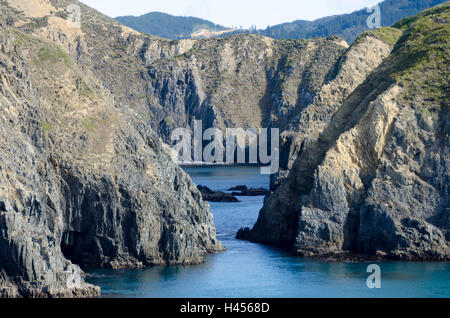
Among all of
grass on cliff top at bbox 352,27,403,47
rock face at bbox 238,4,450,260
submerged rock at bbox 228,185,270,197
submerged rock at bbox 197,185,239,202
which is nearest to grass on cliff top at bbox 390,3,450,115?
rock face at bbox 238,4,450,260

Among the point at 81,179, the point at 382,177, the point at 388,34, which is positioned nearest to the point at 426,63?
the point at 382,177

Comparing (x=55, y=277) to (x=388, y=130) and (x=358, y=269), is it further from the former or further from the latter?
(x=388, y=130)

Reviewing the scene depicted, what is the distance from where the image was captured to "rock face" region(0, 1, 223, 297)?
5694 cm

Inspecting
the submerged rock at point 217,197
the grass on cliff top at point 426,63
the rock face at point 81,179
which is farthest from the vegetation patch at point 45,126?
the submerged rock at point 217,197

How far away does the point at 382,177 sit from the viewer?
253 feet

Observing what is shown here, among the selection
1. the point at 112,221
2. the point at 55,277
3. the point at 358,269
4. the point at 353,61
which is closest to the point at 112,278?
the point at 112,221

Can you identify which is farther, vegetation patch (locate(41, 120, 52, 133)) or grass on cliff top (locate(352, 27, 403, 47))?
grass on cliff top (locate(352, 27, 403, 47))

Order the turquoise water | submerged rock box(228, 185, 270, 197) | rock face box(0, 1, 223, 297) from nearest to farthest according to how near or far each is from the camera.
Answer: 1. rock face box(0, 1, 223, 297)
2. the turquoise water
3. submerged rock box(228, 185, 270, 197)

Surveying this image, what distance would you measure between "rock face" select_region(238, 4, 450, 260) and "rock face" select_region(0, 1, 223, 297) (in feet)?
31.1

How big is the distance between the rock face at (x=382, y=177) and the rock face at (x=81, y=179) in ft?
31.1

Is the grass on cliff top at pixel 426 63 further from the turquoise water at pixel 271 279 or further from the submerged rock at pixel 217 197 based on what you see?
the submerged rock at pixel 217 197

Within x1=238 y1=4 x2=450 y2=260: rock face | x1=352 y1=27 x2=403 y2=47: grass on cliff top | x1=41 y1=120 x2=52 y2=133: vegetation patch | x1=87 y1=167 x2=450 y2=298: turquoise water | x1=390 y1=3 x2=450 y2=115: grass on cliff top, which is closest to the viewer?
x1=87 y1=167 x2=450 y2=298: turquoise water

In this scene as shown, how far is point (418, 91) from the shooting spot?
81.7 m

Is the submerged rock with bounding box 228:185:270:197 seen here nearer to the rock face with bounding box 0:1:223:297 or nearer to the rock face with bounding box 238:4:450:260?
the rock face with bounding box 238:4:450:260
